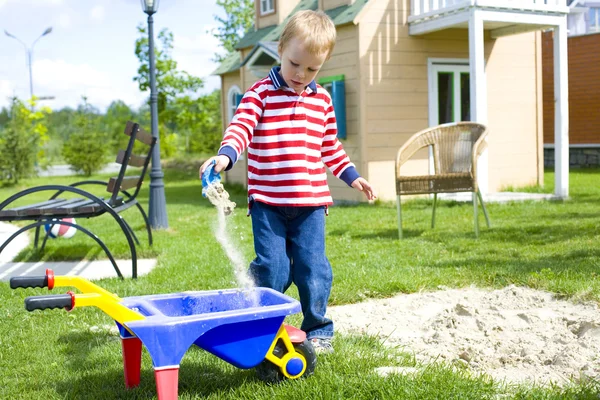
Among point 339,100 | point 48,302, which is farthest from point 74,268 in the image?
point 339,100

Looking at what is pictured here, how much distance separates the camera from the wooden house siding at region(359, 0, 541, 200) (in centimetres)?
1066

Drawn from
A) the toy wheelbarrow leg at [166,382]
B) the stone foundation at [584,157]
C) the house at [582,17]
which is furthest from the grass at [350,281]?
the house at [582,17]

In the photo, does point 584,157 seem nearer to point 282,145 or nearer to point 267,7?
point 267,7

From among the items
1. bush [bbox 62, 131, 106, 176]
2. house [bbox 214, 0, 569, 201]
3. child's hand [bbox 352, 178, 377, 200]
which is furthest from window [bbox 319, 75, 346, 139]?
bush [bbox 62, 131, 106, 176]

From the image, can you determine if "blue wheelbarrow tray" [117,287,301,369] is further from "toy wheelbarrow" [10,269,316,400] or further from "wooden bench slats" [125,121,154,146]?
"wooden bench slats" [125,121,154,146]

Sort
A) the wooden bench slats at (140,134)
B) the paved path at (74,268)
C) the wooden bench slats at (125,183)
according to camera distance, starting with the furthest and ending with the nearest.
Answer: the wooden bench slats at (140,134), the paved path at (74,268), the wooden bench slats at (125,183)

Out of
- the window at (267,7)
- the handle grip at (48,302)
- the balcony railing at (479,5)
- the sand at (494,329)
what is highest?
the window at (267,7)

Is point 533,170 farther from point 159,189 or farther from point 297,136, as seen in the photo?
point 297,136

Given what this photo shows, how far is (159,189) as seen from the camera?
26.4ft

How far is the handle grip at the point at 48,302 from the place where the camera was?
222 cm

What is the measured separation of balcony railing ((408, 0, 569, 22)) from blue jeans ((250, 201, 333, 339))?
7.47 metres

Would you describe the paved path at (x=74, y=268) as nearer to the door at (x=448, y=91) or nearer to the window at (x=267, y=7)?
the door at (x=448, y=91)

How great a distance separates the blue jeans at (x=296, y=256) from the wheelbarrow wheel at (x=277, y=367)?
0.38 m

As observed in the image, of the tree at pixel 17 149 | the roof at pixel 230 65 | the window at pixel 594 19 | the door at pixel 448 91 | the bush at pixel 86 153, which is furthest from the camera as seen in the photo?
the window at pixel 594 19
